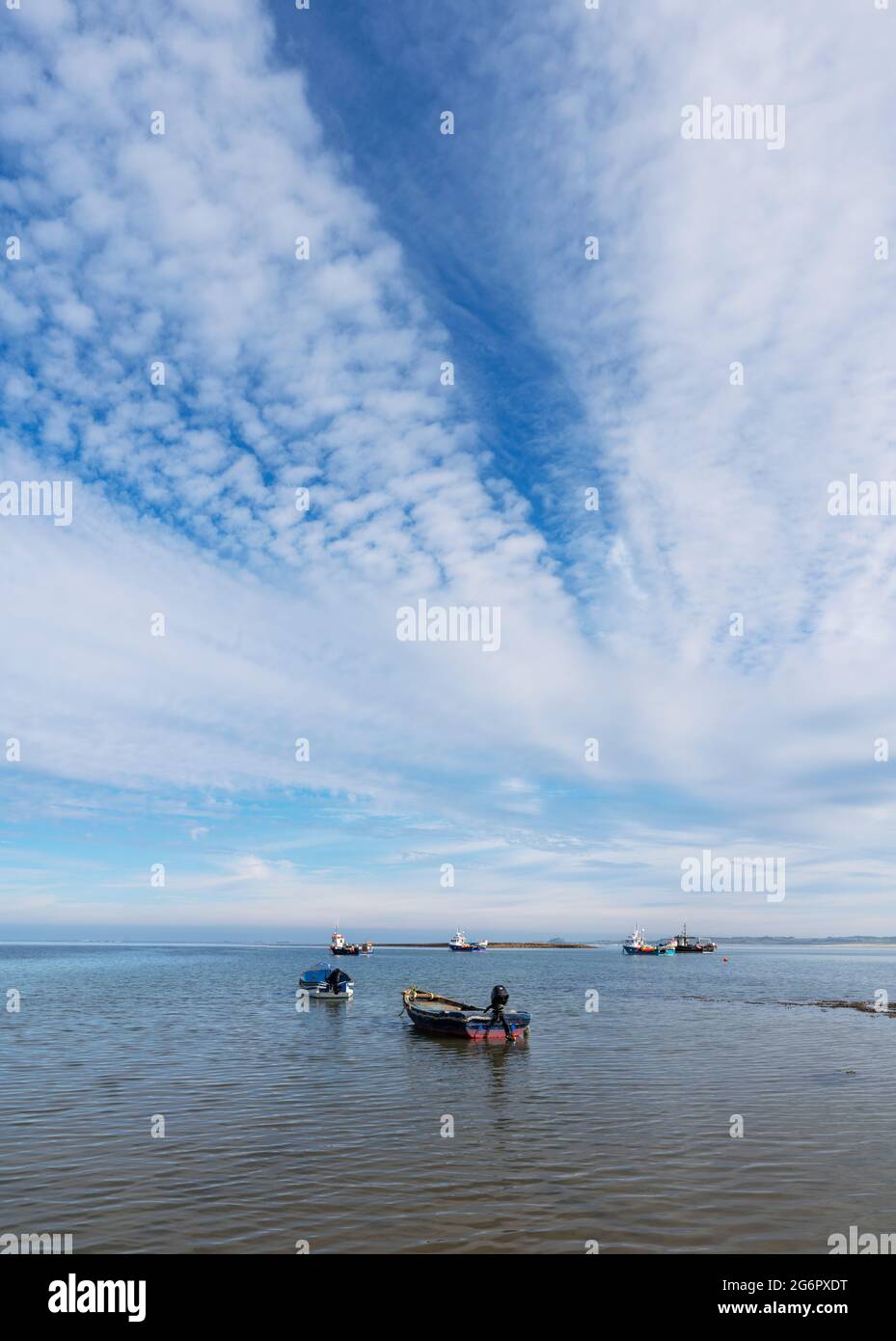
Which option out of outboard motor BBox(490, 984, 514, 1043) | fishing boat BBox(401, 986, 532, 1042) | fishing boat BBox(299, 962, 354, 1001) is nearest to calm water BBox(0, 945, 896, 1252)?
fishing boat BBox(401, 986, 532, 1042)

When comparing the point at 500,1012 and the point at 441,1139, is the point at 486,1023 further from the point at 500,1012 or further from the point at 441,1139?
the point at 441,1139

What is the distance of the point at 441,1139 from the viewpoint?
1836cm

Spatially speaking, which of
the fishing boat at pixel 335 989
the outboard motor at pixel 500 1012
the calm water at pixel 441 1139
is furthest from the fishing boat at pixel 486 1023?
the fishing boat at pixel 335 989

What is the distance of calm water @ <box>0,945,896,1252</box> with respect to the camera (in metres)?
12.7

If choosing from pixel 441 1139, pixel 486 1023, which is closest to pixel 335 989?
pixel 486 1023

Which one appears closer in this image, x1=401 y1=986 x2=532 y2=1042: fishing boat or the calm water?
the calm water

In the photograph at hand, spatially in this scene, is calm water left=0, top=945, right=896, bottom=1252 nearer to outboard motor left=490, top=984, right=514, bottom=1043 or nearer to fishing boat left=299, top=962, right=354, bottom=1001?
outboard motor left=490, top=984, right=514, bottom=1043

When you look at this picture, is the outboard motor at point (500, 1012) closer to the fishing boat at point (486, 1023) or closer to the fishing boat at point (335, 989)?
the fishing boat at point (486, 1023)

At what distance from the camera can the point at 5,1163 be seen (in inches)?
626

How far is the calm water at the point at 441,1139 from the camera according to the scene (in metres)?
12.7

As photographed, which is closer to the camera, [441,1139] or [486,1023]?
[441,1139]

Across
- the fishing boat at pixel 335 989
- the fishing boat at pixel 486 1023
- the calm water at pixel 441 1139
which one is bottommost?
the fishing boat at pixel 335 989
